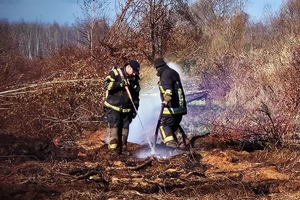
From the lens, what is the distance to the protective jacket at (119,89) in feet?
25.7

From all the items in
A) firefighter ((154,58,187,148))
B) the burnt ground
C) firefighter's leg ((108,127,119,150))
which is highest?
firefighter ((154,58,187,148))

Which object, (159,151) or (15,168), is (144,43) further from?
(15,168)

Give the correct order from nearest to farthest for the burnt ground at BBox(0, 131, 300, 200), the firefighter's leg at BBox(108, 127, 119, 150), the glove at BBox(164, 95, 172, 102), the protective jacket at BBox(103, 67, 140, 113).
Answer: the burnt ground at BBox(0, 131, 300, 200)
the glove at BBox(164, 95, 172, 102)
the protective jacket at BBox(103, 67, 140, 113)
the firefighter's leg at BBox(108, 127, 119, 150)

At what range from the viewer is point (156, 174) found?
6.27 metres

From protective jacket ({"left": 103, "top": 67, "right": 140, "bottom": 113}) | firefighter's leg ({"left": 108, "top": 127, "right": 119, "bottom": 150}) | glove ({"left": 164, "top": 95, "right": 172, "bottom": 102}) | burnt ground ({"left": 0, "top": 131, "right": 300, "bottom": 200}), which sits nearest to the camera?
burnt ground ({"left": 0, "top": 131, "right": 300, "bottom": 200})

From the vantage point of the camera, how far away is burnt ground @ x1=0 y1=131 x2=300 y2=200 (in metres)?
5.25

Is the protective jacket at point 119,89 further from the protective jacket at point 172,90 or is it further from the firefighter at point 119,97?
the protective jacket at point 172,90

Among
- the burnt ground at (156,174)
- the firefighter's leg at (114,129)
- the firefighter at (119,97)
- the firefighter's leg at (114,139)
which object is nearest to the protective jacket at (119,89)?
the firefighter at (119,97)

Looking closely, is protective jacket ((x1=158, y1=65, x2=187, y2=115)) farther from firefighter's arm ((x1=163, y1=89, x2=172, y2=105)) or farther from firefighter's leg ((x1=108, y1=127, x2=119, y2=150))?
firefighter's leg ((x1=108, y1=127, x2=119, y2=150))

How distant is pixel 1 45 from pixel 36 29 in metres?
50.7

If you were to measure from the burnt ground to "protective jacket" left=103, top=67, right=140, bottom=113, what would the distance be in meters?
0.90

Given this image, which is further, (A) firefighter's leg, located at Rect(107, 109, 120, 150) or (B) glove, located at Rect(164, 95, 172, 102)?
(A) firefighter's leg, located at Rect(107, 109, 120, 150)

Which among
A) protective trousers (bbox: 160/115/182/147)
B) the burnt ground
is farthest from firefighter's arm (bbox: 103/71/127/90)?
the burnt ground

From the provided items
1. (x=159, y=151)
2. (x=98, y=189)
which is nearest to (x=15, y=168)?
(x=98, y=189)
